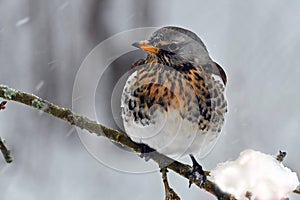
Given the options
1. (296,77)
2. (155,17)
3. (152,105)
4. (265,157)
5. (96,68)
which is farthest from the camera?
(296,77)

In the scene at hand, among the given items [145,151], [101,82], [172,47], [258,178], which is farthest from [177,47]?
[101,82]

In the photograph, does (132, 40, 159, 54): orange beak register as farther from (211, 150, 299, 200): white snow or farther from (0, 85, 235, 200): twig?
(211, 150, 299, 200): white snow

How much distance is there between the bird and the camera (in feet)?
6.82

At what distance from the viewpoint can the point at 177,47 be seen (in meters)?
2.11

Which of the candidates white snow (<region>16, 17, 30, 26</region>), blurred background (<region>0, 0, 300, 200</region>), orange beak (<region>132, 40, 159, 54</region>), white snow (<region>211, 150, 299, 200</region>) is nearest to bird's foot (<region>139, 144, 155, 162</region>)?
orange beak (<region>132, 40, 159, 54</region>)

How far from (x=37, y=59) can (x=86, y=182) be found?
1327 millimetres

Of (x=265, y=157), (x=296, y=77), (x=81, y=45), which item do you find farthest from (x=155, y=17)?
(x=265, y=157)

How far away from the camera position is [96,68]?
440 cm

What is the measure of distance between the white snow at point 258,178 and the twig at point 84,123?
15 cm

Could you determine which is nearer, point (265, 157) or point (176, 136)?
point (265, 157)

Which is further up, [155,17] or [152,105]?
[155,17]

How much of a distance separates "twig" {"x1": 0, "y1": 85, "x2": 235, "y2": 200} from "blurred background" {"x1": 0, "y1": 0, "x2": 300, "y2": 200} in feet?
7.11

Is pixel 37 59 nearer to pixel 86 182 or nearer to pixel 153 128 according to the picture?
pixel 86 182

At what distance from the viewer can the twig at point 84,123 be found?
63.4 inches
